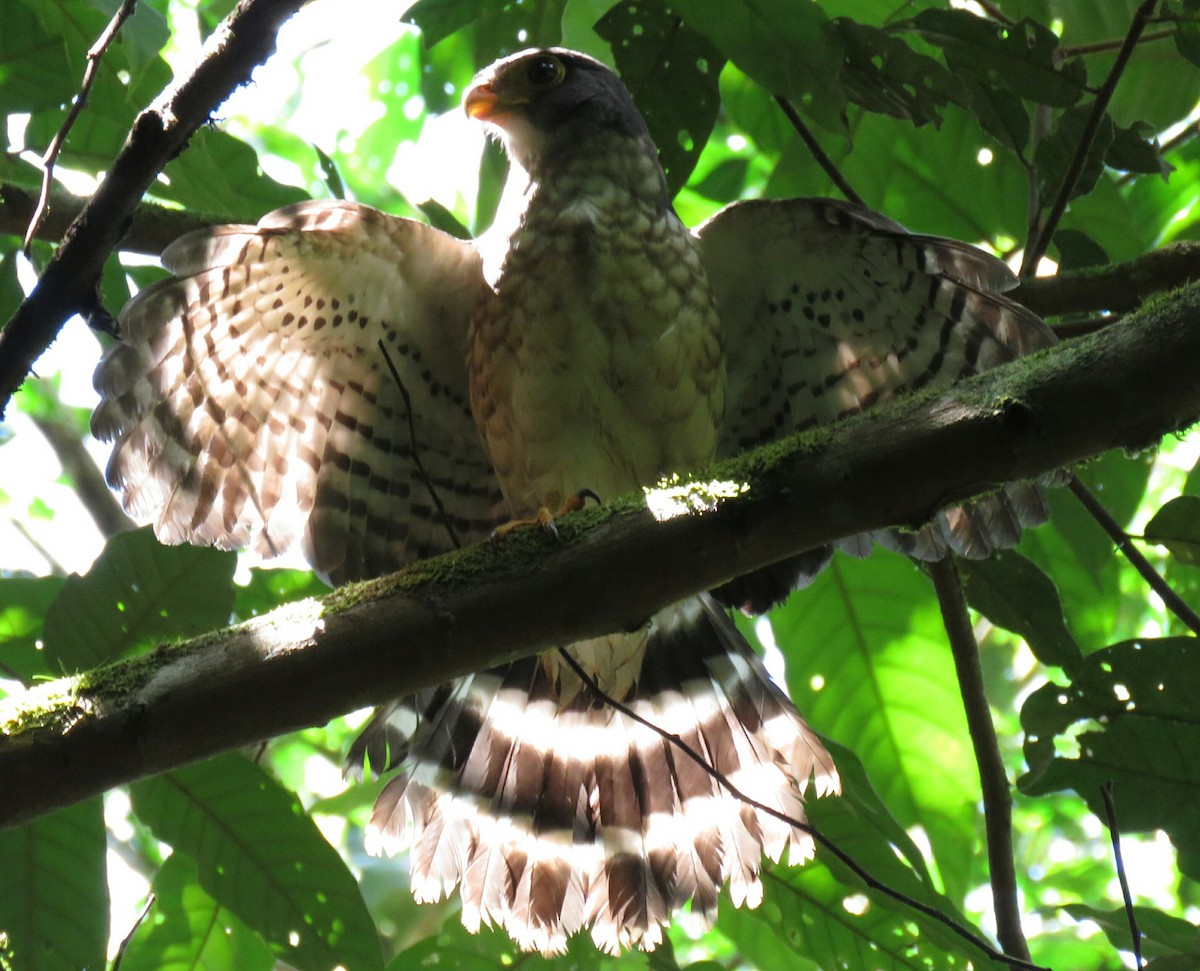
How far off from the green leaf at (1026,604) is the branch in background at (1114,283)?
2.11 ft

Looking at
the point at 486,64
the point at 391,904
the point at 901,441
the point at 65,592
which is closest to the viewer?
the point at 901,441

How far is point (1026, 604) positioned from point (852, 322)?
920 mm

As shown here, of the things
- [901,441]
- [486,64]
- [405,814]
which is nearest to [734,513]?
[901,441]

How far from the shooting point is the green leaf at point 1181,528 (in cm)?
271

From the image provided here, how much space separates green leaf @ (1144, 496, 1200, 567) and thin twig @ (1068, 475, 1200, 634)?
5.0 inches

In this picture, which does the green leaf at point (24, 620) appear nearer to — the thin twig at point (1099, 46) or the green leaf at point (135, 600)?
the green leaf at point (135, 600)

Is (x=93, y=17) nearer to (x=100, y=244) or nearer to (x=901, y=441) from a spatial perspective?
(x=100, y=244)

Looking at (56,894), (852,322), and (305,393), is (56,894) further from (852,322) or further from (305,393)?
(852,322)

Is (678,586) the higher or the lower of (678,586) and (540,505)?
the lower

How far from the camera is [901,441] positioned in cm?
197

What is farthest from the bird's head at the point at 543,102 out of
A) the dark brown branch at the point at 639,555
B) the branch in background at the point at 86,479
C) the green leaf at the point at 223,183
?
the branch in background at the point at 86,479

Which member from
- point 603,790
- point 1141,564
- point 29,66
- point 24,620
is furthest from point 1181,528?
point 29,66

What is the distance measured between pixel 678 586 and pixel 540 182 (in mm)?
1966

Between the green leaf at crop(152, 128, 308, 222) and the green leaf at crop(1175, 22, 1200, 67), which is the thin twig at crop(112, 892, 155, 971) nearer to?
the green leaf at crop(152, 128, 308, 222)
